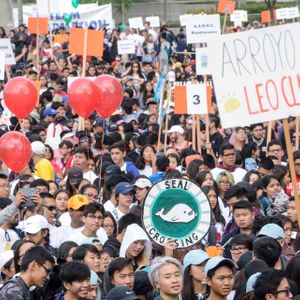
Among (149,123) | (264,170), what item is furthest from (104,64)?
(264,170)

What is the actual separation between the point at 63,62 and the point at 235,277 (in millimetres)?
19864

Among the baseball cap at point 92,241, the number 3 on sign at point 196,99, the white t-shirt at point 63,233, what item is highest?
the number 3 on sign at point 196,99

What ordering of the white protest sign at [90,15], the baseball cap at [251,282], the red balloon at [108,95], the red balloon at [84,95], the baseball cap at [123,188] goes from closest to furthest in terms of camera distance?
the baseball cap at [251,282] → the baseball cap at [123,188] → the red balloon at [84,95] → the red balloon at [108,95] → the white protest sign at [90,15]

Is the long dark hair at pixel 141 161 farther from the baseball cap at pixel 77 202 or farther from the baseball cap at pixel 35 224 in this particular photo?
the baseball cap at pixel 35 224

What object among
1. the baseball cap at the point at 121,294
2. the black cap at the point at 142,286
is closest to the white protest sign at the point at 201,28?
the black cap at the point at 142,286

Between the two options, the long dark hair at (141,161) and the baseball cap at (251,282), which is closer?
the baseball cap at (251,282)

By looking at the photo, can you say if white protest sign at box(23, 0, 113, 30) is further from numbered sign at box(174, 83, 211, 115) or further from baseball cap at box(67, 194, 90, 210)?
baseball cap at box(67, 194, 90, 210)

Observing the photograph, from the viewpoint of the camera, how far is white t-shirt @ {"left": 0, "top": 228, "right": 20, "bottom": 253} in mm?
11781

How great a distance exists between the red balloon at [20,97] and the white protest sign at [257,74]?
294 inches

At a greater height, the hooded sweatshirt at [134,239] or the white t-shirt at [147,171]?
the hooded sweatshirt at [134,239]

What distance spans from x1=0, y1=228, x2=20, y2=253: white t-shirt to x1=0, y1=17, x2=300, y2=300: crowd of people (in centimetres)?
1

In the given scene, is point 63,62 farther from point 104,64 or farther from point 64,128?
point 64,128

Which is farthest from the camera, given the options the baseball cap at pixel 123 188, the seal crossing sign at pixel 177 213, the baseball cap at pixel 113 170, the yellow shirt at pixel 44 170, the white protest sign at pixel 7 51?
the white protest sign at pixel 7 51

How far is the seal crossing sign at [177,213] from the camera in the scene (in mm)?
10672
